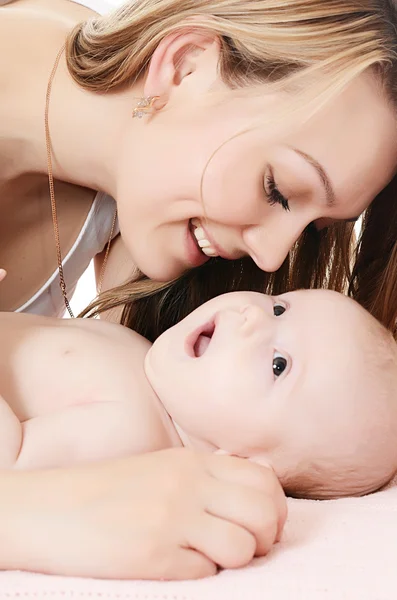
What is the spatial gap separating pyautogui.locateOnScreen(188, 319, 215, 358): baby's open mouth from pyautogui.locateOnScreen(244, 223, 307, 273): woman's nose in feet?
0.59

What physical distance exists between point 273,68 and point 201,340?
18.1 inches

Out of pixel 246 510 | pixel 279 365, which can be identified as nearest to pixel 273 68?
pixel 279 365

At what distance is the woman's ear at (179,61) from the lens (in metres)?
1.31

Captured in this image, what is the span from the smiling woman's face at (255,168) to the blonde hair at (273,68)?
4cm

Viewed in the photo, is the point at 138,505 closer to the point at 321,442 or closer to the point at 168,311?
the point at 321,442

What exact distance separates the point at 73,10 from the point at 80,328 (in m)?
0.78

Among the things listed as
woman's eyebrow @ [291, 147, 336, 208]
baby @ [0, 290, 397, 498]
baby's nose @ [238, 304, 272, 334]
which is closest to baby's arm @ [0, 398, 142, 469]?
baby @ [0, 290, 397, 498]

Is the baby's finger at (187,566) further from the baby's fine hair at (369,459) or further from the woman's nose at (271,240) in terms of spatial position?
the woman's nose at (271,240)

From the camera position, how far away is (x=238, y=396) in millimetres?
1086

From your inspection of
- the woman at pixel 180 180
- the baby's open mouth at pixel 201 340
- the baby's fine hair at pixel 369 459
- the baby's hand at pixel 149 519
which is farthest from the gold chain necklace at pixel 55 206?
the baby's hand at pixel 149 519

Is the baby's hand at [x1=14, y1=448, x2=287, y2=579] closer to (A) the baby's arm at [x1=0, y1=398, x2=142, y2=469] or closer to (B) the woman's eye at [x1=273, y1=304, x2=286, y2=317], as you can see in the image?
(A) the baby's arm at [x1=0, y1=398, x2=142, y2=469]

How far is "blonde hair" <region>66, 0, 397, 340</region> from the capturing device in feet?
4.18

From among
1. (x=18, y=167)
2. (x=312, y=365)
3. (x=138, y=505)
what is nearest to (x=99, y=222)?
(x=18, y=167)

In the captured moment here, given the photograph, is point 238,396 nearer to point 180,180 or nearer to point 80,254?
point 180,180
